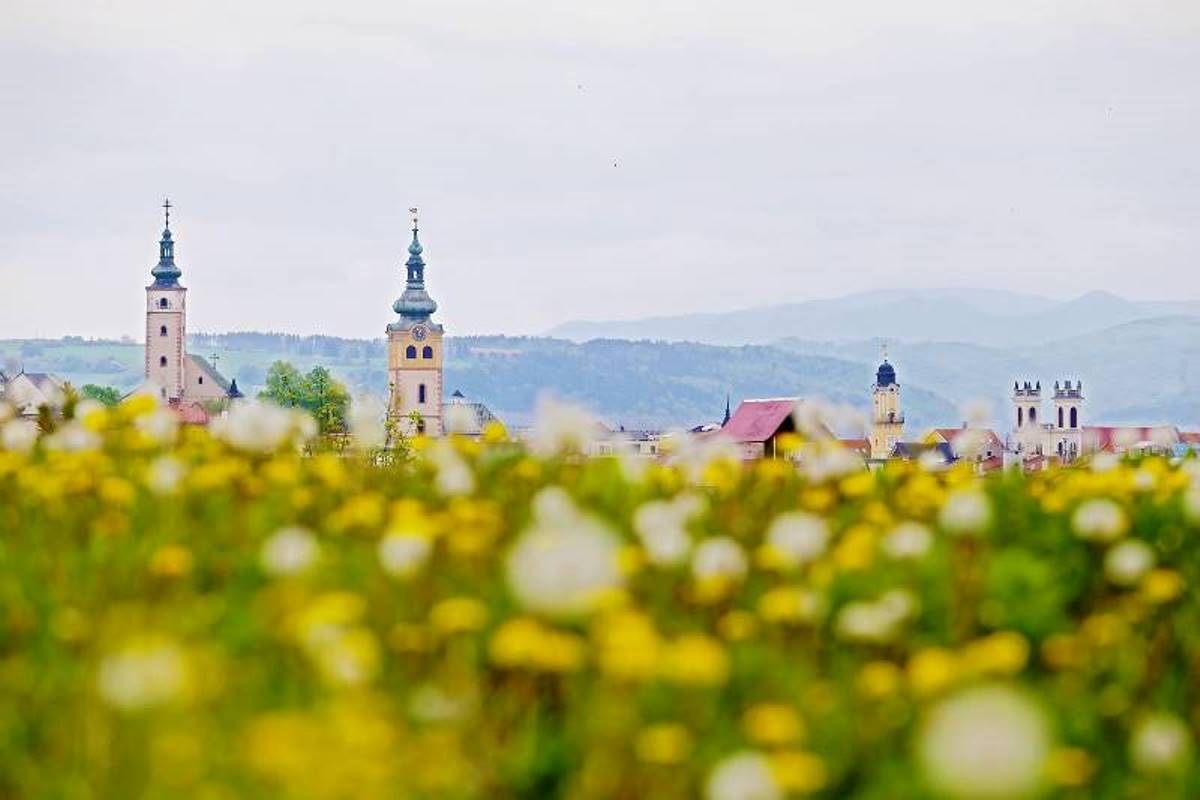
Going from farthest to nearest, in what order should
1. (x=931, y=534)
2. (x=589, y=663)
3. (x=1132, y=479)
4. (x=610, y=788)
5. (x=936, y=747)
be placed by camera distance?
(x=1132, y=479) < (x=931, y=534) < (x=589, y=663) < (x=610, y=788) < (x=936, y=747)

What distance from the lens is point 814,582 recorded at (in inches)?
221

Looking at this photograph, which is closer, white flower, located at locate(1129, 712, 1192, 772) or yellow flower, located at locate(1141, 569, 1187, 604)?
white flower, located at locate(1129, 712, 1192, 772)

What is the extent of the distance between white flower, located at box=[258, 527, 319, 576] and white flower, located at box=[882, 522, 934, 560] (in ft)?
5.00

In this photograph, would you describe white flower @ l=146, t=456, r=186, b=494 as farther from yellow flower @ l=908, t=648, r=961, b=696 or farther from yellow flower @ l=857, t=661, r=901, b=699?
yellow flower @ l=908, t=648, r=961, b=696

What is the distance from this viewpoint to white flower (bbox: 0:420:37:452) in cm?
735

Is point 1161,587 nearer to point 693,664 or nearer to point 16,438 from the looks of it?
point 693,664

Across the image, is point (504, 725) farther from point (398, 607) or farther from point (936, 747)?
point (936, 747)

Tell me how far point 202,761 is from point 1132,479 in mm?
4191

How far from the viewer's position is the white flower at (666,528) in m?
5.64

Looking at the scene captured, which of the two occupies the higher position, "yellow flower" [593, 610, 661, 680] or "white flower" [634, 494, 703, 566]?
"white flower" [634, 494, 703, 566]

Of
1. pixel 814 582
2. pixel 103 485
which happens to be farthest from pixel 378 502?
pixel 814 582

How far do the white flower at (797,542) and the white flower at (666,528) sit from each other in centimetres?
24

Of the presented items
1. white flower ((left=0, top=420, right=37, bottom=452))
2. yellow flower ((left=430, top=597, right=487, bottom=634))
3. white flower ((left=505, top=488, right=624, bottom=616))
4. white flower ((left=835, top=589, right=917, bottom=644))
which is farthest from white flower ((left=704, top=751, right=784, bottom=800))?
white flower ((left=0, top=420, right=37, bottom=452))

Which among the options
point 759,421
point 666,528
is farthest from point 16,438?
point 759,421
